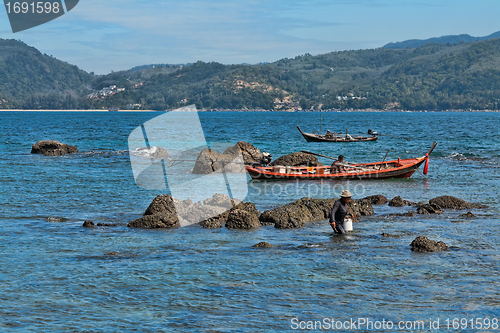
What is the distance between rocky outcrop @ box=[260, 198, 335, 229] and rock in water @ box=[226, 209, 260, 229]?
0.67 meters

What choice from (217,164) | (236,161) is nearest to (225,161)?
(217,164)

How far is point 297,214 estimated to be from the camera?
17750mm

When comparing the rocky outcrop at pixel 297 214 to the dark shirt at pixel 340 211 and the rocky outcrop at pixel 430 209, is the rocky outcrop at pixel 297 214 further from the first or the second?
the rocky outcrop at pixel 430 209

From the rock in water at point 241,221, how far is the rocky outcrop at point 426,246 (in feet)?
16.9

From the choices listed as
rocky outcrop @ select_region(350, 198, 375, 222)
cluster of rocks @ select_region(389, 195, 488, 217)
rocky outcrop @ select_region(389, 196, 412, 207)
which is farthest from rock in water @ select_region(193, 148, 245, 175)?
rocky outcrop @ select_region(350, 198, 375, 222)

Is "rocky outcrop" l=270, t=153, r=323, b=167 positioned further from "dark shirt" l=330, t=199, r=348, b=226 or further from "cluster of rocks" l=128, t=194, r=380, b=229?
"dark shirt" l=330, t=199, r=348, b=226

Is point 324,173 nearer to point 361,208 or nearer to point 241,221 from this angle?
point 361,208

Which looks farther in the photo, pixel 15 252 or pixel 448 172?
pixel 448 172

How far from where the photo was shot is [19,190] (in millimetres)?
24469

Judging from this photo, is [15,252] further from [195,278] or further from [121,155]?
[121,155]

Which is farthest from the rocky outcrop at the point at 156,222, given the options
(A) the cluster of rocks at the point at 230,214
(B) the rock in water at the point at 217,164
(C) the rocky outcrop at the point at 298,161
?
(C) the rocky outcrop at the point at 298,161

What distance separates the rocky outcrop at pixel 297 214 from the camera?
1694cm

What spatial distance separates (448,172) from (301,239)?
2148 cm

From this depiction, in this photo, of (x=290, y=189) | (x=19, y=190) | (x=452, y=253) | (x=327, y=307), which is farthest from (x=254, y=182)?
(x=327, y=307)
